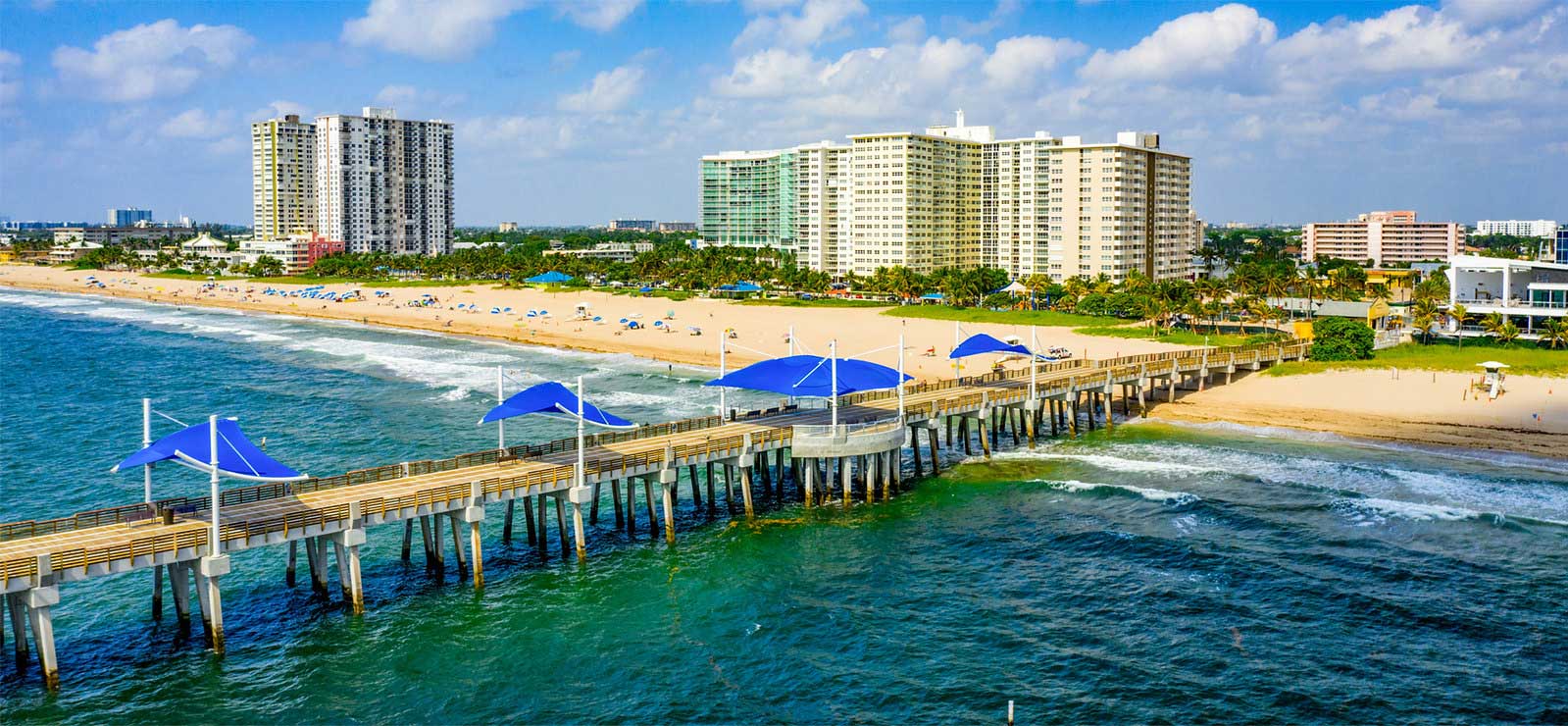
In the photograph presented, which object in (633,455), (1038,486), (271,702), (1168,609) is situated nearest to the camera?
(271,702)

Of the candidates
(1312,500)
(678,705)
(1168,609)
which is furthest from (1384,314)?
(678,705)

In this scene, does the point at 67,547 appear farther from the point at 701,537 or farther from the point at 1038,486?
the point at 1038,486

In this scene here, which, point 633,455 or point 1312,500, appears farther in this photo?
point 1312,500

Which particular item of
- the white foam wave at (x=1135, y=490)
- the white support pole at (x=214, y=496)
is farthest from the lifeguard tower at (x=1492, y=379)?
the white support pole at (x=214, y=496)

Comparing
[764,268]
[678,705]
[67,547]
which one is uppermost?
[764,268]

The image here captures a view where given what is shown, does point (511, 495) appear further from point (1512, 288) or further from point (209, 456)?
point (1512, 288)

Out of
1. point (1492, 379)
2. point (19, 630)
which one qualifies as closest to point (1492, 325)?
point (1492, 379)

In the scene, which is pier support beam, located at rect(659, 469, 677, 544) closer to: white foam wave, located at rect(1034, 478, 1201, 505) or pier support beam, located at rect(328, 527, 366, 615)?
pier support beam, located at rect(328, 527, 366, 615)

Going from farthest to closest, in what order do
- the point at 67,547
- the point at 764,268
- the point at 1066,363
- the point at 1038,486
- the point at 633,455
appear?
the point at 764,268, the point at 1066,363, the point at 1038,486, the point at 633,455, the point at 67,547

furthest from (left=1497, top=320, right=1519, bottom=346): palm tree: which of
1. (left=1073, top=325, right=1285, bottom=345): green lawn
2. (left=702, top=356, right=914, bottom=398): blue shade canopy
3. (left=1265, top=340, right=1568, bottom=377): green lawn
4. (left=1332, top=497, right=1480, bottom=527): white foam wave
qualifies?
(left=702, top=356, right=914, bottom=398): blue shade canopy
